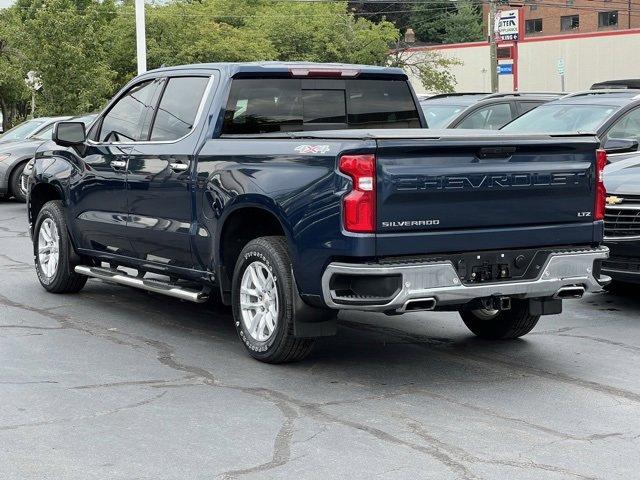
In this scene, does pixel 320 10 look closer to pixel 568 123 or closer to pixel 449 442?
pixel 568 123

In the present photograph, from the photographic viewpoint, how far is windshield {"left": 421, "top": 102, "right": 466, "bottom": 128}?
15.9m

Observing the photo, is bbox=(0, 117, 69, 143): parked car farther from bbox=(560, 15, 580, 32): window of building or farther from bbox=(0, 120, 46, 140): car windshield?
bbox=(560, 15, 580, 32): window of building

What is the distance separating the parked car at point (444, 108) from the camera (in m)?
15.9

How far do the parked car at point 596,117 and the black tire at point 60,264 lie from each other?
4.77m

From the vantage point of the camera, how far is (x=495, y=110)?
1590 cm

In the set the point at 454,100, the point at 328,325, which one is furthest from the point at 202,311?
the point at 454,100

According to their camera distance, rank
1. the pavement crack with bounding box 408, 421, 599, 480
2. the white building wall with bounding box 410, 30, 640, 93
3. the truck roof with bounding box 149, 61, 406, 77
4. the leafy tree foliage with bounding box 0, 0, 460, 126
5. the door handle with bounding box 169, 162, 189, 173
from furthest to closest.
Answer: the white building wall with bounding box 410, 30, 640, 93 < the leafy tree foliage with bounding box 0, 0, 460, 126 < the truck roof with bounding box 149, 61, 406, 77 < the door handle with bounding box 169, 162, 189, 173 < the pavement crack with bounding box 408, 421, 599, 480

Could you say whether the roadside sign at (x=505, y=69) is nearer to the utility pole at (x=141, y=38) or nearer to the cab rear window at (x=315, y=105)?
the utility pole at (x=141, y=38)

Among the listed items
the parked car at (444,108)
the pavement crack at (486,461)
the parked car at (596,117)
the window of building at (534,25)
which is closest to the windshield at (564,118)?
the parked car at (596,117)

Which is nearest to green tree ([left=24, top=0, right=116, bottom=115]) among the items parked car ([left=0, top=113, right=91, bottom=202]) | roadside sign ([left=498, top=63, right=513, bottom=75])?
parked car ([left=0, top=113, right=91, bottom=202])

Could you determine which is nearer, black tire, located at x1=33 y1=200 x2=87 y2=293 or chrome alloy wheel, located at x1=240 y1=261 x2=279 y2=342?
chrome alloy wheel, located at x1=240 y1=261 x2=279 y2=342

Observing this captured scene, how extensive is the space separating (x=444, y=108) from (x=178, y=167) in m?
8.84

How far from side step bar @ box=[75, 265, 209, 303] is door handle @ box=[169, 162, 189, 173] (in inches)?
34.4

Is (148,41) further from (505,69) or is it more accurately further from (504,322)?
(504,322)
